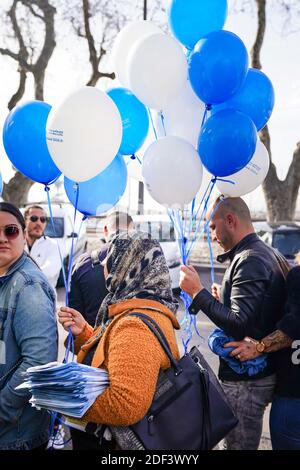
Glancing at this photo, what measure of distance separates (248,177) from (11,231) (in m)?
1.53

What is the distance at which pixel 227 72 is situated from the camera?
2.26m

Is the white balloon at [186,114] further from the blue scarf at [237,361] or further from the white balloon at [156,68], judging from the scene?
the blue scarf at [237,361]

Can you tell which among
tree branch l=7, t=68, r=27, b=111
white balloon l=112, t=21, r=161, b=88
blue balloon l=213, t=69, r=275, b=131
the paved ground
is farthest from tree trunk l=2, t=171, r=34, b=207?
blue balloon l=213, t=69, r=275, b=131

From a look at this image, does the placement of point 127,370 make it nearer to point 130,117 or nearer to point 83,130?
point 83,130

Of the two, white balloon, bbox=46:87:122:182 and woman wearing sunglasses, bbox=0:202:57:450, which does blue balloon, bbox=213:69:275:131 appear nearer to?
white balloon, bbox=46:87:122:182

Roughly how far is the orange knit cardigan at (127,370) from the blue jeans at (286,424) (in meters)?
0.81

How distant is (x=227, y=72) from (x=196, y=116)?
41cm

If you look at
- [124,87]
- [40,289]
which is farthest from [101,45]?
[40,289]

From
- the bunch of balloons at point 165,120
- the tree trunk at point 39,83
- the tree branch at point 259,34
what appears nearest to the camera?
the bunch of balloons at point 165,120

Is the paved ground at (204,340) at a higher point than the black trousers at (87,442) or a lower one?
Result: lower

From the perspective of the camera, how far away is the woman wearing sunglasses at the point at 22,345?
1.73m

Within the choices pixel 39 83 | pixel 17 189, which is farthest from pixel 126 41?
pixel 39 83

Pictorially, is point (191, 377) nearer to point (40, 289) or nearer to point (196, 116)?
point (40, 289)

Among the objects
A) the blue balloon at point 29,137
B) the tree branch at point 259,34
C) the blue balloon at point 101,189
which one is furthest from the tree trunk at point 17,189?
the blue balloon at point 29,137
